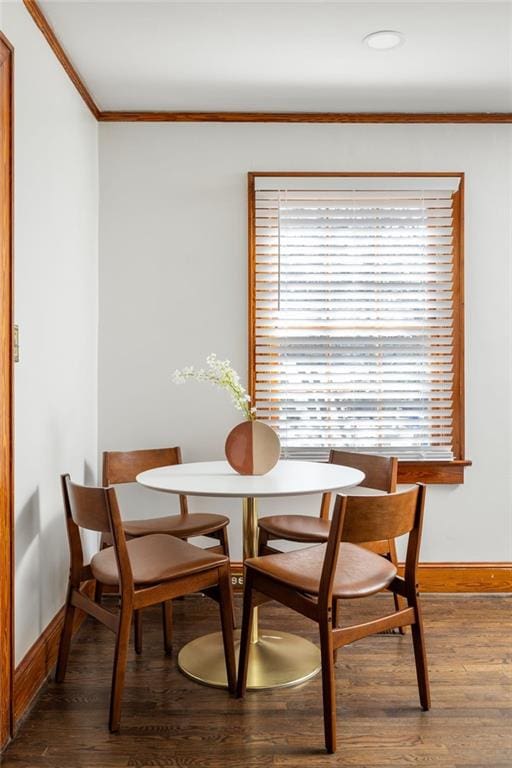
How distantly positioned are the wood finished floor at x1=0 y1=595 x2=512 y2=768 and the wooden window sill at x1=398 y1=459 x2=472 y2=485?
2.69ft

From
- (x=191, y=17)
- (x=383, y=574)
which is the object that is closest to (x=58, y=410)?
(x=383, y=574)

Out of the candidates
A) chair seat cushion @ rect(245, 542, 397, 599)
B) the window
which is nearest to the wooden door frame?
chair seat cushion @ rect(245, 542, 397, 599)

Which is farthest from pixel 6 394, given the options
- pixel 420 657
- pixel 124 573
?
pixel 420 657

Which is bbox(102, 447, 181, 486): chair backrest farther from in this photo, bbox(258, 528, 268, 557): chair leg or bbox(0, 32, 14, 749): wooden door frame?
bbox(0, 32, 14, 749): wooden door frame

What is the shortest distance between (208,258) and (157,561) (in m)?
1.73

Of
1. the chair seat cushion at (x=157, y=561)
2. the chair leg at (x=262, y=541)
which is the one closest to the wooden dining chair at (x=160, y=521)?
the chair leg at (x=262, y=541)

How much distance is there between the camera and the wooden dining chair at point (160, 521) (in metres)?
2.73

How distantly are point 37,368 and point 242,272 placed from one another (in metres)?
1.35

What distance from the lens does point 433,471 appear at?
11.1 feet

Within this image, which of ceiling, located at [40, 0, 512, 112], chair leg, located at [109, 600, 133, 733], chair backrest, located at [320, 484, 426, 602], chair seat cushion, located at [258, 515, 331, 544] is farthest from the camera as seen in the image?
chair seat cushion, located at [258, 515, 331, 544]

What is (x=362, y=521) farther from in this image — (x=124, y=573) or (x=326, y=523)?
(x=326, y=523)

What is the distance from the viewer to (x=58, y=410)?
2.70 meters

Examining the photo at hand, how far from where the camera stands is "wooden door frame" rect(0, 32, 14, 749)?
2055 mm

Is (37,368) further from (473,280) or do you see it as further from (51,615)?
(473,280)
